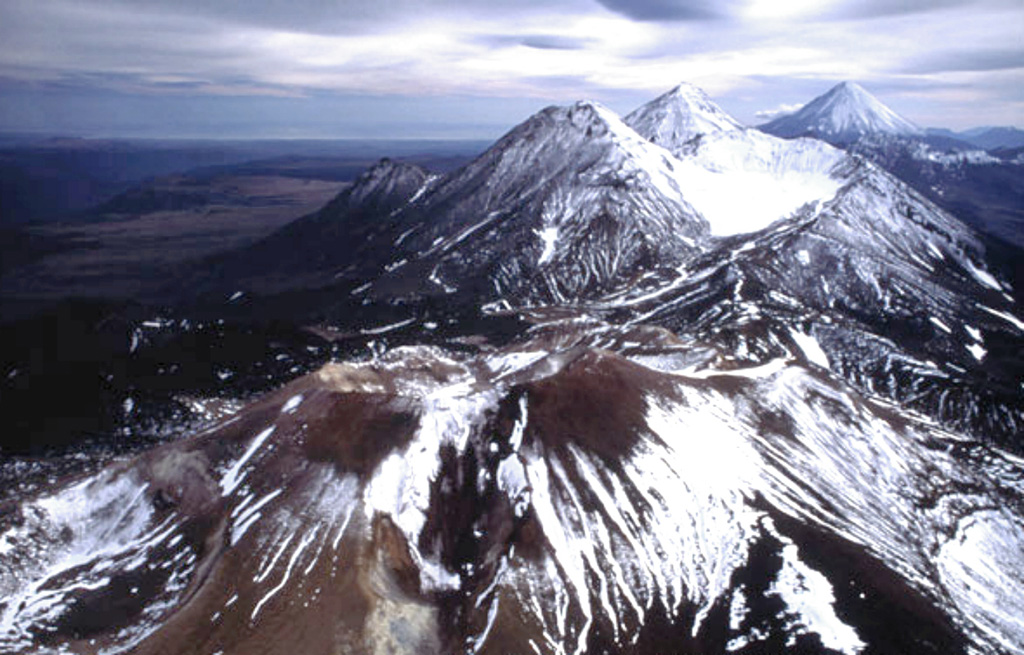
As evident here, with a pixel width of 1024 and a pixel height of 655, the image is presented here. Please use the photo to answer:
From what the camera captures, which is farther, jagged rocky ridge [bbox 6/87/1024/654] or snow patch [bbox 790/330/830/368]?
snow patch [bbox 790/330/830/368]

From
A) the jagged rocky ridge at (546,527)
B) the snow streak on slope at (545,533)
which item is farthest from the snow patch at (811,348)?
the snow streak on slope at (545,533)

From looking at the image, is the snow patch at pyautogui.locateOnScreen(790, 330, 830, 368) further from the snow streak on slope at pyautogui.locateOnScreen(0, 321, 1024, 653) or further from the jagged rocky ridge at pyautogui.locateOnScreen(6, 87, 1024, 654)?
the snow streak on slope at pyautogui.locateOnScreen(0, 321, 1024, 653)

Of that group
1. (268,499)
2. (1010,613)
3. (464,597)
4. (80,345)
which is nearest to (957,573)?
(1010,613)

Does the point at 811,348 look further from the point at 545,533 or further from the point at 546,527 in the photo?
the point at 545,533

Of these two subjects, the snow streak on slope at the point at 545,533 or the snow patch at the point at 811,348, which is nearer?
the snow streak on slope at the point at 545,533

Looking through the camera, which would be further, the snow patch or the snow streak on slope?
the snow patch

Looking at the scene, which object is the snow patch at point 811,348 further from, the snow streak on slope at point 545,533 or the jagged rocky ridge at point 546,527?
the snow streak on slope at point 545,533

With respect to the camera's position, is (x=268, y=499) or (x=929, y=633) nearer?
(x=929, y=633)

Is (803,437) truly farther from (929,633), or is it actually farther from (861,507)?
(929,633)

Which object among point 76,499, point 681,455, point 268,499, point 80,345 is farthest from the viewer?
point 80,345

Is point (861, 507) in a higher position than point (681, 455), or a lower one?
lower

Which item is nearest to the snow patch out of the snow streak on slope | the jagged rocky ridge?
the jagged rocky ridge
